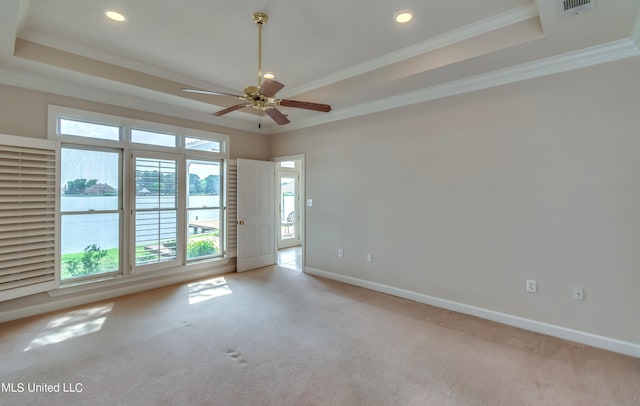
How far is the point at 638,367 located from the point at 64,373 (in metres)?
4.64

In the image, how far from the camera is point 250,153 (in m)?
5.58

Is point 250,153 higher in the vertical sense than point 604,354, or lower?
higher

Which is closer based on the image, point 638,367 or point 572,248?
point 638,367

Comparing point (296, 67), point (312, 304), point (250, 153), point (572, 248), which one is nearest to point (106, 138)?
point (250, 153)

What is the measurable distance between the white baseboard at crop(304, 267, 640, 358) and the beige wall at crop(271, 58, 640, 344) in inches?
2.2

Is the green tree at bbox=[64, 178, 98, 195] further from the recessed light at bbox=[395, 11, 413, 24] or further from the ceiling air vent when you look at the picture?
the ceiling air vent

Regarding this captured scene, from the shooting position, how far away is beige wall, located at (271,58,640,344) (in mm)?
2617

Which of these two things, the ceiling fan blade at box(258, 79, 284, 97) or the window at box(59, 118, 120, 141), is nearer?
the ceiling fan blade at box(258, 79, 284, 97)

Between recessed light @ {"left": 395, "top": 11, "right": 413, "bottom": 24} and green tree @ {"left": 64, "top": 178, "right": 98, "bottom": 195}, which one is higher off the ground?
recessed light @ {"left": 395, "top": 11, "right": 413, "bottom": 24}

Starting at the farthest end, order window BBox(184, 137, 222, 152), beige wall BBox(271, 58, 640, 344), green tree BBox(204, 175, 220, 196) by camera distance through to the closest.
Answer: green tree BBox(204, 175, 220, 196)
window BBox(184, 137, 222, 152)
beige wall BBox(271, 58, 640, 344)

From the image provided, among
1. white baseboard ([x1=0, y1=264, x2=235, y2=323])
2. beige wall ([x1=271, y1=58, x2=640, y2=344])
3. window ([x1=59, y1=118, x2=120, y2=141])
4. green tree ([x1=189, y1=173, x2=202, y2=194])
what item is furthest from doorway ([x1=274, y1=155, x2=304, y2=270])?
window ([x1=59, y1=118, x2=120, y2=141])

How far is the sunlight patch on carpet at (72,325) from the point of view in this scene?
2.80 metres

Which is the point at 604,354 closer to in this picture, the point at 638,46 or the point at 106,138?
the point at 638,46

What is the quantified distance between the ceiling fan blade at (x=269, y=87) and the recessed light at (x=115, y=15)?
1.47 meters
